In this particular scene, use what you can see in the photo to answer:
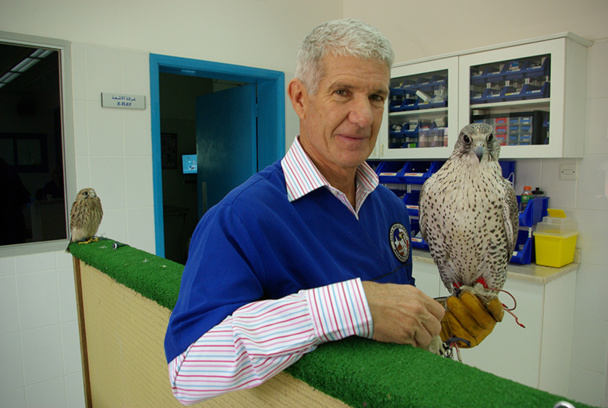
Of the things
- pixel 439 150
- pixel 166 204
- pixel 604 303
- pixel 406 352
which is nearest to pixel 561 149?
pixel 439 150

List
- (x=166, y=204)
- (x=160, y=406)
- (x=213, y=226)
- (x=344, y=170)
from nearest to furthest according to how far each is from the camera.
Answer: (x=213, y=226)
(x=344, y=170)
(x=160, y=406)
(x=166, y=204)

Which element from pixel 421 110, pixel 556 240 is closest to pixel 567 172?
pixel 556 240

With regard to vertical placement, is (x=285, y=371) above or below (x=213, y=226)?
below

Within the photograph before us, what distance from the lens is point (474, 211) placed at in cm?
104

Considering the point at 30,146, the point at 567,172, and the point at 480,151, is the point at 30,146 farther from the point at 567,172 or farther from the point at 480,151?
the point at 567,172

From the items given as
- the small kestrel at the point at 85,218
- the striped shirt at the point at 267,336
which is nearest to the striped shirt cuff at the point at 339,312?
the striped shirt at the point at 267,336

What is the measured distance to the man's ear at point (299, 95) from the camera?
2.96 feet

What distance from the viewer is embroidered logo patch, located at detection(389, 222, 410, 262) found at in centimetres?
110

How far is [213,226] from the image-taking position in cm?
76

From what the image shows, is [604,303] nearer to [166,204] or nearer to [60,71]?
[60,71]

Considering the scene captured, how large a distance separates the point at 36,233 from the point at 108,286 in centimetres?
132

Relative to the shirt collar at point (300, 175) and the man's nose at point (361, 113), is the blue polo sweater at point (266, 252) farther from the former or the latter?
the man's nose at point (361, 113)

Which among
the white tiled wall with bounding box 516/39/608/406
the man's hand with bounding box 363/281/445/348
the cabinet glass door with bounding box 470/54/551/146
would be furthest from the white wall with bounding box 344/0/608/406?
the man's hand with bounding box 363/281/445/348

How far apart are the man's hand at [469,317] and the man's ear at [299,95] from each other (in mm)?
574
